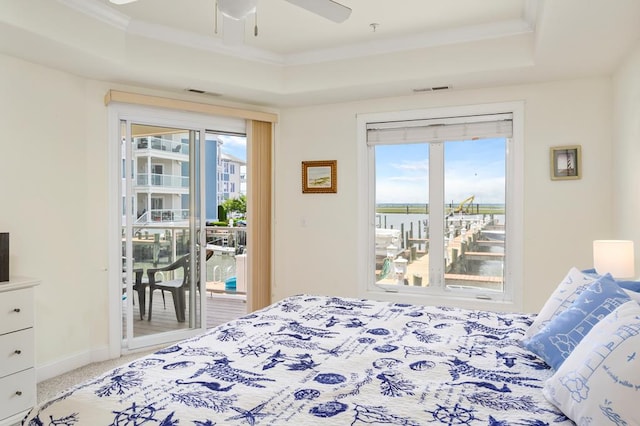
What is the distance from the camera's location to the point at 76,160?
137 inches

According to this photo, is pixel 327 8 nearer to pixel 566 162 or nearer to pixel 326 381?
pixel 326 381

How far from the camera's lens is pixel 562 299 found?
6.32ft

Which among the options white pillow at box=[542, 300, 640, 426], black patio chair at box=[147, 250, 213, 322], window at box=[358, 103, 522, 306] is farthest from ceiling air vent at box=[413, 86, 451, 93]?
white pillow at box=[542, 300, 640, 426]

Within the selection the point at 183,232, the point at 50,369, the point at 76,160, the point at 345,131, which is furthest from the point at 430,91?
the point at 50,369

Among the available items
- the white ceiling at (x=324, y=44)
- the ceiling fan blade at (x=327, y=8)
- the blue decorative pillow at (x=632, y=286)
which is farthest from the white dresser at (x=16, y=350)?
the blue decorative pillow at (x=632, y=286)

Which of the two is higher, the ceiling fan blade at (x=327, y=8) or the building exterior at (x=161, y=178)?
the ceiling fan blade at (x=327, y=8)

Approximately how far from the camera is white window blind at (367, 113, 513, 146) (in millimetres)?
3848

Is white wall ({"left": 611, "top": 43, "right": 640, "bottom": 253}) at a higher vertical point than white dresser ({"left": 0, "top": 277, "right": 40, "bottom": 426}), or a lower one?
higher

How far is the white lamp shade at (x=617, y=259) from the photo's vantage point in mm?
2672

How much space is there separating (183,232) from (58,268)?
1074mm

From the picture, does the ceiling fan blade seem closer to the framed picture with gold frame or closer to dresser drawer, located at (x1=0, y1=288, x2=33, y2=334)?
the framed picture with gold frame

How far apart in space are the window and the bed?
6.15 feet

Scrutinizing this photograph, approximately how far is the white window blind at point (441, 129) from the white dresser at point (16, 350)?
3066mm

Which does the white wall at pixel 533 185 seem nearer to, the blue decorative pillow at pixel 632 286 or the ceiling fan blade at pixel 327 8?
the blue decorative pillow at pixel 632 286
